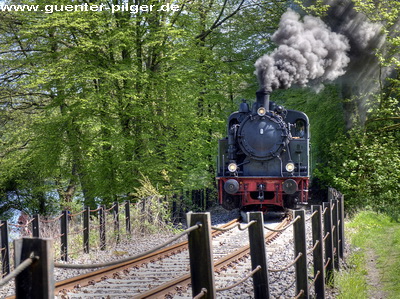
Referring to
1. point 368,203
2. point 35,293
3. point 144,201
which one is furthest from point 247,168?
point 35,293

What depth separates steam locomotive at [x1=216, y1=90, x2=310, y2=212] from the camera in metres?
14.4

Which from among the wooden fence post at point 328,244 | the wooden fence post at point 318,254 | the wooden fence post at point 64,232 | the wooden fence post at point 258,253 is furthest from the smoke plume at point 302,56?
the wooden fence post at point 258,253

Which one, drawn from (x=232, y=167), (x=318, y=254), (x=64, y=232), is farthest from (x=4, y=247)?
(x=232, y=167)

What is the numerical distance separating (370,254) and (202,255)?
24.4 feet

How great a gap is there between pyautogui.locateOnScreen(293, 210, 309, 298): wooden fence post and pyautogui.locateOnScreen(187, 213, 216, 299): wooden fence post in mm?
2422

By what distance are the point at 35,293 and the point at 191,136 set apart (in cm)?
1595

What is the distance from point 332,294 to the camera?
7.27 m

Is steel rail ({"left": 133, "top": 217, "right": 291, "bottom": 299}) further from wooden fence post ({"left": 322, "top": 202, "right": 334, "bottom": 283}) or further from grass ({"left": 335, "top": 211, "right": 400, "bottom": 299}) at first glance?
grass ({"left": 335, "top": 211, "right": 400, "bottom": 299})

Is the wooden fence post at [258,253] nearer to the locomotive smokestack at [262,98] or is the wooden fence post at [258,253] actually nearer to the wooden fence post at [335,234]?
the wooden fence post at [335,234]

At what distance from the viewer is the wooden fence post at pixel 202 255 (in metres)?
3.56

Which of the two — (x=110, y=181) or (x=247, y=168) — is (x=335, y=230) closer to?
(x=247, y=168)

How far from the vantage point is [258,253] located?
4.67 metres

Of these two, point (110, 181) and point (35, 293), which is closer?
point (35, 293)

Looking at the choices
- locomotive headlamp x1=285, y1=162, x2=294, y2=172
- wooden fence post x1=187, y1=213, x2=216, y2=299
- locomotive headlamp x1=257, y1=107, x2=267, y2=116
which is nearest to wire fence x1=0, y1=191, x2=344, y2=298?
wooden fence post x1=187, y1=213, x2=216, y2=299
